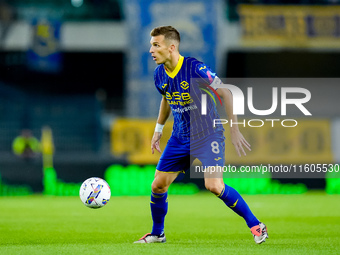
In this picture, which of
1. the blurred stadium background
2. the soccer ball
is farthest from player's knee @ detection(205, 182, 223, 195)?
the blurred stadium background

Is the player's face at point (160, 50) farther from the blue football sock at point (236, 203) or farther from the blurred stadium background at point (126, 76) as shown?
the blurred stadium background at point (126, 76)

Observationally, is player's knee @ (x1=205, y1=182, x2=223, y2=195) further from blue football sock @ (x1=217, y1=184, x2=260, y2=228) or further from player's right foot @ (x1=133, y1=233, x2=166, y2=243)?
player's right foot @ (x1=133, y1=233, x2=166, y2=243)

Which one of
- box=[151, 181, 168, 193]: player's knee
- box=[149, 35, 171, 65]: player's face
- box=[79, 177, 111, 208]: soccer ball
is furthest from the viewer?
box=[79, 177, 111, 208]: soccer ball

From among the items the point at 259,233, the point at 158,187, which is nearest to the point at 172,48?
the point at 158,187

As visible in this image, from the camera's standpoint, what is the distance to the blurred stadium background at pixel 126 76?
1714 cm

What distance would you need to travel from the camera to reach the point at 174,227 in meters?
9.15

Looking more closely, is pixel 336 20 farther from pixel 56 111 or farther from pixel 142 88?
pixel 56 111

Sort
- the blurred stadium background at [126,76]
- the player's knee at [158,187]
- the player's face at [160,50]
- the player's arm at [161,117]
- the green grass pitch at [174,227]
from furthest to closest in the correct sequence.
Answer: the blurred stadium background at [126,76], the player's arm at [161,117], the player's knee at [158,187], the player's face at [160,50], the green grass pitch at [174,227]

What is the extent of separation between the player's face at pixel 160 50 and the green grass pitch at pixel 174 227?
1812 mm

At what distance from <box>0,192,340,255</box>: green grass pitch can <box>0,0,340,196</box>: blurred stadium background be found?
228 cm

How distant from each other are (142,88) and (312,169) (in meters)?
5.45

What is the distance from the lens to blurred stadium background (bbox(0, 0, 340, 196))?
17141 millimetres

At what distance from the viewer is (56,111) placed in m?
24.0

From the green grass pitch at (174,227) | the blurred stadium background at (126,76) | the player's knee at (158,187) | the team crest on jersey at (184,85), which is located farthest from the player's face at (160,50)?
the blurred stadium background at (126,76)
